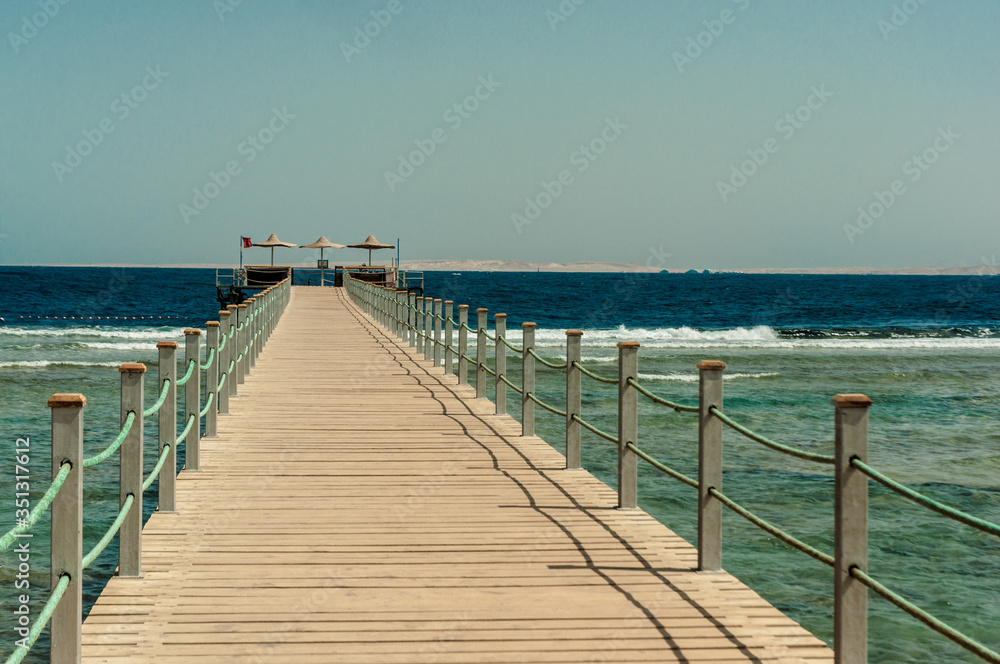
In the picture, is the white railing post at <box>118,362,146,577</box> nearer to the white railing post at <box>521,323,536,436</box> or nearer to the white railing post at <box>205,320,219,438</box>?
the white railing post at <box>205,320,219,438</box>

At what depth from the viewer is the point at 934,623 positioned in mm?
3010

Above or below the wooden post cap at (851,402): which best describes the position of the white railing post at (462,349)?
below

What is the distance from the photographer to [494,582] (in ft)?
15.0

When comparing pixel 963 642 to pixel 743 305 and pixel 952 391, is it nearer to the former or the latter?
pixel 952 391

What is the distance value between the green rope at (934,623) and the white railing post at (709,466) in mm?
1425

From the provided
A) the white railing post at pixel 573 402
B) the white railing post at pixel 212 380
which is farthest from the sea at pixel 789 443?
the white railing post at pixel 573 402

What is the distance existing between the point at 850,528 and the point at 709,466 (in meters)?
1.47

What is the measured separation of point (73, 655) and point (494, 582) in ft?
6.38

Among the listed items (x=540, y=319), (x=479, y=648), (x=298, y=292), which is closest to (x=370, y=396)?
(x=479, y=648)

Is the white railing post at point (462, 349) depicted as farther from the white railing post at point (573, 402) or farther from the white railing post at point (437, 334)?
the white railing post at point (573, 402)

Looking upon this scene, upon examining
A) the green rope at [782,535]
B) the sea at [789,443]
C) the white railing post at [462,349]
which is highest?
the white railing post at [462,349]

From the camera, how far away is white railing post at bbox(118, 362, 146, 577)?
4.41 metres

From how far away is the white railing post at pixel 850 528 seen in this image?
3447mm

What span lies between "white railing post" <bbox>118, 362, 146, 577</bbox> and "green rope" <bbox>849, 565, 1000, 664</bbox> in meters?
3.22
